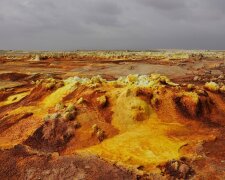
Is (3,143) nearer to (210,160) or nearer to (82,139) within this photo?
(82,139)

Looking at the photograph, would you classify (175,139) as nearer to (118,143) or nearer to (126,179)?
(118,143)

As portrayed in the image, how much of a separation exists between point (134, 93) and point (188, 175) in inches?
134

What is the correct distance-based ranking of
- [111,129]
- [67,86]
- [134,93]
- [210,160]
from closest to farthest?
1. [210,160]
2. [111,129]
3. [134,93]
4. [67,86]

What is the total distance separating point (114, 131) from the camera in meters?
8.31

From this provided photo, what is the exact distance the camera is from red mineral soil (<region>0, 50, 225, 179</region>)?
6570mm

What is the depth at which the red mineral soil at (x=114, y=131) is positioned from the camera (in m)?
6.57

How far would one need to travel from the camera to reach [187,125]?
880 centimetres

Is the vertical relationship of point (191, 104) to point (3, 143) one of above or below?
above

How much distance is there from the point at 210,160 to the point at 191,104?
2805 millimetres

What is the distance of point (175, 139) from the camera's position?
26.0 feet

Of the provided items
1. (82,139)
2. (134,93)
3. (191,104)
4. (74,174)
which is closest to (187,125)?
(191,104)

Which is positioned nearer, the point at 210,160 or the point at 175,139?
the point at 210,160

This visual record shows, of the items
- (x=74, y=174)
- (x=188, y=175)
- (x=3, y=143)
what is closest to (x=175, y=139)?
(x=188, y=175)

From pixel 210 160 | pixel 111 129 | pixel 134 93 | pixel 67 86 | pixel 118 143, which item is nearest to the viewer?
pixel 210 160
